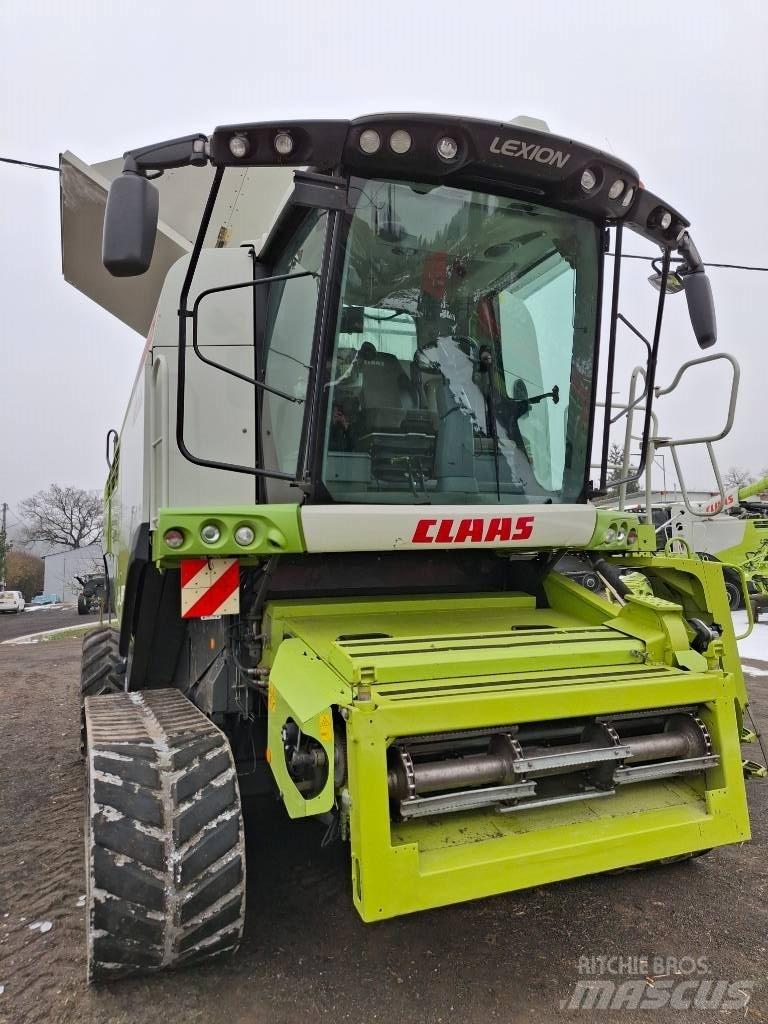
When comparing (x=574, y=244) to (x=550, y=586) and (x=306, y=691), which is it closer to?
(x=550, y=586)

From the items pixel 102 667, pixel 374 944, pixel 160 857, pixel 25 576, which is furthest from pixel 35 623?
pixel 25 576

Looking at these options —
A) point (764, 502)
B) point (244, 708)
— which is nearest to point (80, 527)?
point (764, 502)

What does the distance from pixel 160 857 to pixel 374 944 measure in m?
1.00

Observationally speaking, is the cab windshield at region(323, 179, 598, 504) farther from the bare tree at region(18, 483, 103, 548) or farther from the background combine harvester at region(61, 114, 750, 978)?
the bare tree at region(18, 483, 103, 548)

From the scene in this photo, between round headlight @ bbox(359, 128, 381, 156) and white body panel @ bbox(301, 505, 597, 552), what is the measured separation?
55.9 inches

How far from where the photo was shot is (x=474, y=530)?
3.30m

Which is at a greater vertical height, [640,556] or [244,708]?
[640,556]

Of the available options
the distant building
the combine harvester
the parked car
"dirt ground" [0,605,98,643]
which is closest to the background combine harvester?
the combine harvester

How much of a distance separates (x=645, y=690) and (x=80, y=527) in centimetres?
7616

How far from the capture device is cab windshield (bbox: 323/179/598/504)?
3168 mm

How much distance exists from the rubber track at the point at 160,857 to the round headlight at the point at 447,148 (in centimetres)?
249

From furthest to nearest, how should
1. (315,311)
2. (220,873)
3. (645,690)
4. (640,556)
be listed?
(640,556) < (315,311) < (645,690) < (220,873)

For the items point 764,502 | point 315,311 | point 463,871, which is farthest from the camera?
point 764,502

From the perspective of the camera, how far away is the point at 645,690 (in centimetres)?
270
